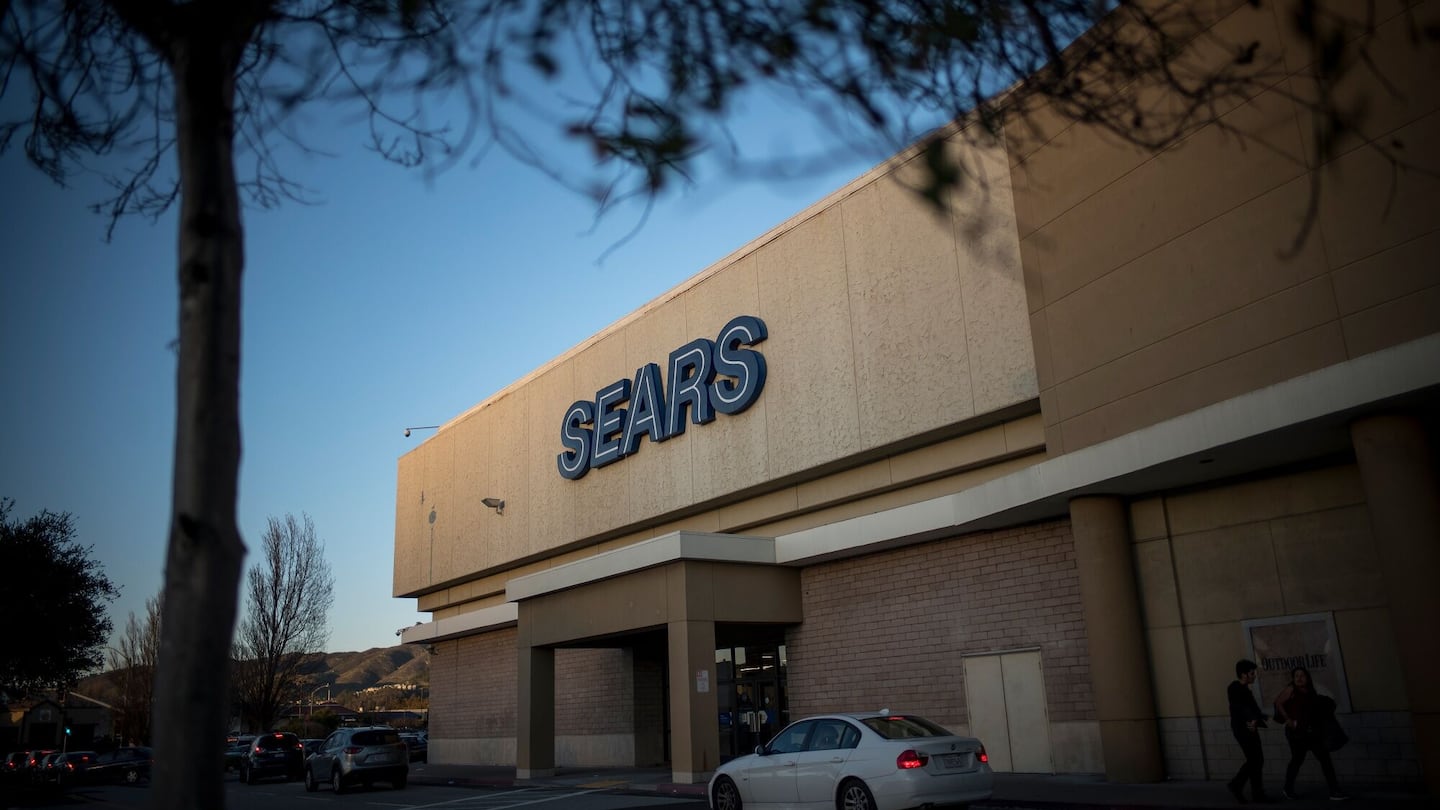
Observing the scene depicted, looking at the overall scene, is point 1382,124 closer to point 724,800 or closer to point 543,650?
point 724,800

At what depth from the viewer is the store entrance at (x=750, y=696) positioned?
2562 cm

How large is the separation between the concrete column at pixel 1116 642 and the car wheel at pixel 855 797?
5301 mm

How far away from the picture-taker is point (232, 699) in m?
54.1

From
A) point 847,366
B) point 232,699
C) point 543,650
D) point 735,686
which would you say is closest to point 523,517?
point 543,650

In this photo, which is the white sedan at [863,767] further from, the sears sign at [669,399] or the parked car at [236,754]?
the parked car at [236,754]

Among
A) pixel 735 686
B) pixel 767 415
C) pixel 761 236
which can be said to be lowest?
pixel 735 686

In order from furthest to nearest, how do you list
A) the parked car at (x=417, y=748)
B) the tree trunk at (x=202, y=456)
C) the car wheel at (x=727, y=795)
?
the parked car at (x=417, y=748), the car wheel at (x=727, y=795), the tree trunk at (x=202, y=456)

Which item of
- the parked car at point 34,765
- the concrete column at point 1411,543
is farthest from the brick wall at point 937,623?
the parked car at point 34,765

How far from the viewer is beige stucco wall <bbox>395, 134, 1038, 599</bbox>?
19.3 m

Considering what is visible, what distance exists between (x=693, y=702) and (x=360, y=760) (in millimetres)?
10981

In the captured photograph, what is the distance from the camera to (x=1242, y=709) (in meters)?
13.4

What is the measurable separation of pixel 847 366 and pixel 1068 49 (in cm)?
1447

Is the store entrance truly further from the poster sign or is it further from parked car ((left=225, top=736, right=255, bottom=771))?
parked car ((left=225, top=736, right=255, bottom=771))

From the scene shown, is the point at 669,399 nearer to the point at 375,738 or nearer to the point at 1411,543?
the point at 375,738
